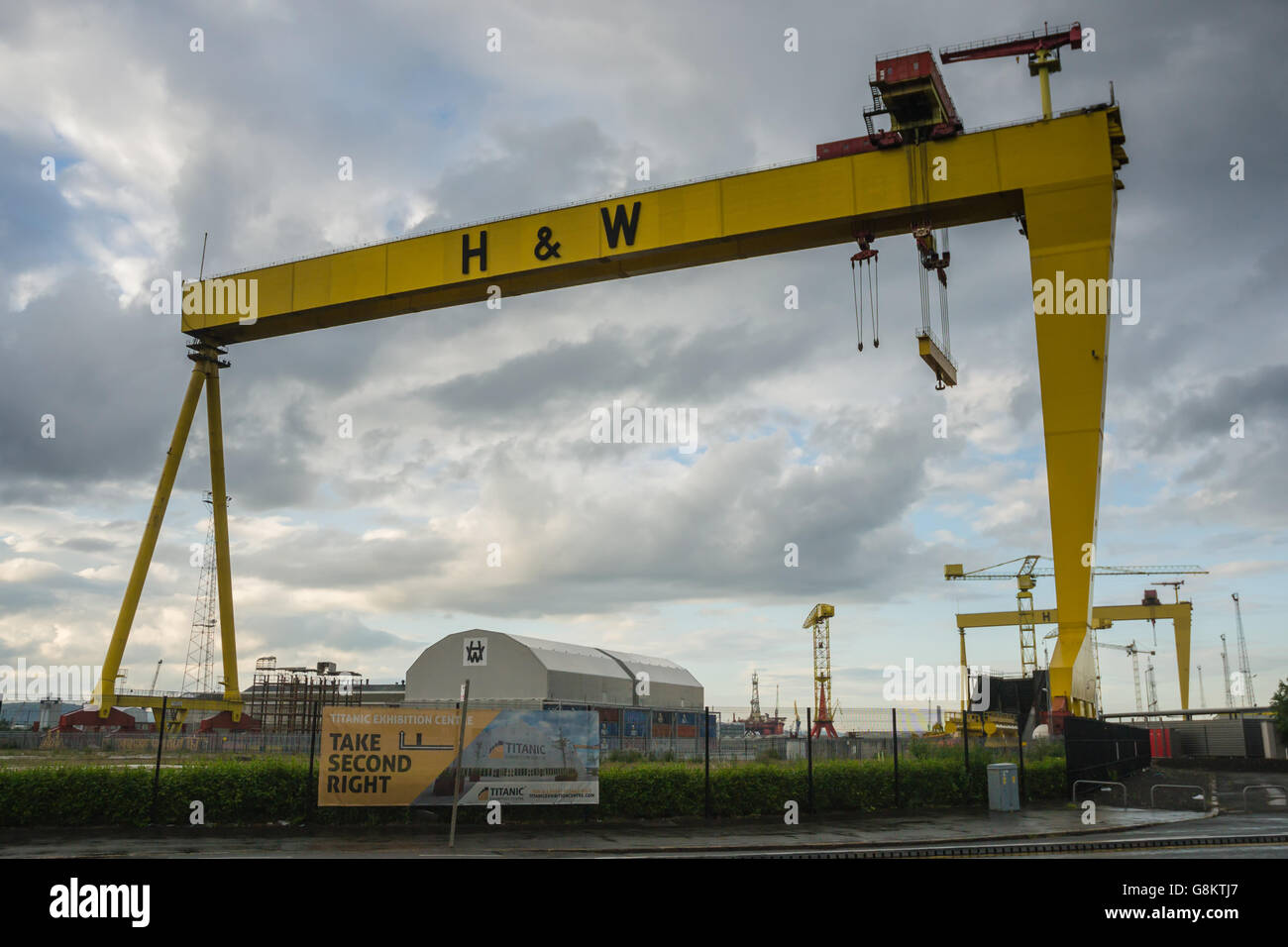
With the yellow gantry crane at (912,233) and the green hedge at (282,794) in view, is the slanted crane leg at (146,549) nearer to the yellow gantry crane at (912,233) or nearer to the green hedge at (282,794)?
the yellow gantry crane at (912,233)

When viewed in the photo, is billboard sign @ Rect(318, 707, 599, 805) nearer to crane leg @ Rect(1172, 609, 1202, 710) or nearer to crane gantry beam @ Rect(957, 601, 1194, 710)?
crane gantry beam @ Rect(957, 601, 1194, 710)

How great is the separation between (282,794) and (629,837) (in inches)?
242

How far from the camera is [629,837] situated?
15.3 metres

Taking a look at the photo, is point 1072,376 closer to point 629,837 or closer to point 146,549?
point 629,837

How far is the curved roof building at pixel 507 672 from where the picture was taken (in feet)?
110

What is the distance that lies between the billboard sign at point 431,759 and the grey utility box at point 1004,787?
28.8 feet

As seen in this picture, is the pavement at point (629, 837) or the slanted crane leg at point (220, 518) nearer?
the pavement at point (629, 837)

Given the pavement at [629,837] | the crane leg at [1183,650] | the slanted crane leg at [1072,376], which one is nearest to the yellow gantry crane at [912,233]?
the slanted crane leg at [1072,376]

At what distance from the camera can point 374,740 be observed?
16.0 m

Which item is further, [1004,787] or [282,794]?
[1004,787]

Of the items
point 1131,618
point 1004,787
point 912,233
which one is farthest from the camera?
point 1131,618

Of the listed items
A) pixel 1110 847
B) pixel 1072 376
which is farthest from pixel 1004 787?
pixel 1072 376

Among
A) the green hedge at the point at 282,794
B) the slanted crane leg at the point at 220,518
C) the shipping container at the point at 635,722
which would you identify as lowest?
the shipping container at the point at 635,722

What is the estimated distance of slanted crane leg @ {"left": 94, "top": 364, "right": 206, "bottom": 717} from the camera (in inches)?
1227
